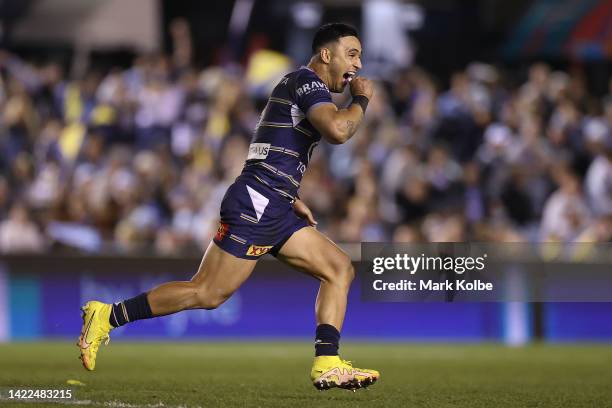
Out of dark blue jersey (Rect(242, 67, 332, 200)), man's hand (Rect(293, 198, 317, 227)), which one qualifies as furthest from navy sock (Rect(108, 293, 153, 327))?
man's hand (Rect(293, 198, 317, 227))

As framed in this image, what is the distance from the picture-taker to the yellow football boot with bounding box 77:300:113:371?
327 inches

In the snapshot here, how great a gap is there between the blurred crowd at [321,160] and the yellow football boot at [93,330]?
744 cm

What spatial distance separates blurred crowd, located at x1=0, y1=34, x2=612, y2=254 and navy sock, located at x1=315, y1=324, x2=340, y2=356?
7365 mm

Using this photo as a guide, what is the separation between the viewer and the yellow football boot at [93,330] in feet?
27.2

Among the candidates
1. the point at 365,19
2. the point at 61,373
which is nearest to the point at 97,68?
the point at 365,19

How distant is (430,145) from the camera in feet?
57.6

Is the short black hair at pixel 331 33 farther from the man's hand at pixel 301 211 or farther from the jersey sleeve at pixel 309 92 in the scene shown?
the man's hand at pixel 301 211

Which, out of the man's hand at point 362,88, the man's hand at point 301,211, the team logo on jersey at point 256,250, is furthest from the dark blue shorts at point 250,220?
the man's hand at point 362,88

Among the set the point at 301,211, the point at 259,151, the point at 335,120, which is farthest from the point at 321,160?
the point at 335,120

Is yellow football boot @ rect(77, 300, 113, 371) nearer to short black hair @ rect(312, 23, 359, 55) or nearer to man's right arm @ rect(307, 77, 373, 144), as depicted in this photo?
man's right arm @ rect(307, 77, 373, 144)

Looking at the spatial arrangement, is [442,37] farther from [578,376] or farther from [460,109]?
[578,376]

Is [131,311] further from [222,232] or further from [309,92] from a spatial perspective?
[309,92]

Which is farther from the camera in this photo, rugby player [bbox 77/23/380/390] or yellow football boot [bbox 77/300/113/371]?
yellow football boot [bbox 77/300/113/371]

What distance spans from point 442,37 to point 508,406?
1642 centimetres
